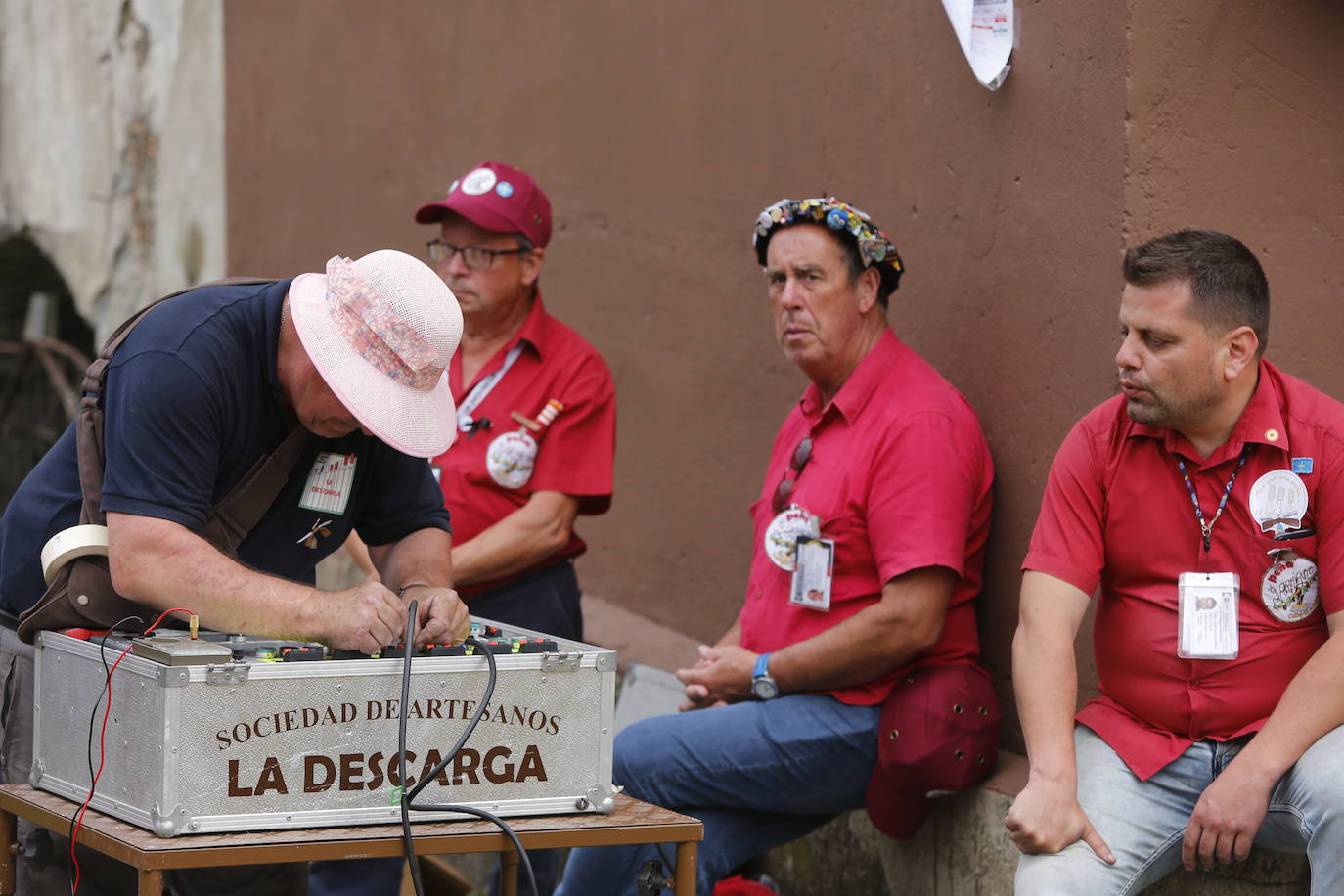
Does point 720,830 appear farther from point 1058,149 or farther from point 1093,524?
point 1058,149

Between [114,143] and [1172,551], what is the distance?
28.4 feet

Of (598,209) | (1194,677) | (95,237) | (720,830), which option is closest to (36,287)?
(95,237)

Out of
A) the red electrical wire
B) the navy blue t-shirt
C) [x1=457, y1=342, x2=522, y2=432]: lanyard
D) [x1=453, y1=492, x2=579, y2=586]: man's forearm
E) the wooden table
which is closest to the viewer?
the wooden table

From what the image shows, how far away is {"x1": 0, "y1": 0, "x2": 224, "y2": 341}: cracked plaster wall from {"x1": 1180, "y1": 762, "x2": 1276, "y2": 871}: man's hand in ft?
23.5

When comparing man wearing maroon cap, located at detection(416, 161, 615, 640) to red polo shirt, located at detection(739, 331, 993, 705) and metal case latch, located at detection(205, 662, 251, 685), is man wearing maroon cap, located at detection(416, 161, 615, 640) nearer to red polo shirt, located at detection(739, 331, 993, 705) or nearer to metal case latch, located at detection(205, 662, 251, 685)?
red polo shirt, located at detection(739, 331, 993, 705)

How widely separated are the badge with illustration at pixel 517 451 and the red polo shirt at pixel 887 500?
69cm

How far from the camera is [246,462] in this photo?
10.1ft

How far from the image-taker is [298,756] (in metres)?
2.68

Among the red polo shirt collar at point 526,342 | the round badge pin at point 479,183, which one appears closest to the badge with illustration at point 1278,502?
the red polo shirt collar at point 526,342

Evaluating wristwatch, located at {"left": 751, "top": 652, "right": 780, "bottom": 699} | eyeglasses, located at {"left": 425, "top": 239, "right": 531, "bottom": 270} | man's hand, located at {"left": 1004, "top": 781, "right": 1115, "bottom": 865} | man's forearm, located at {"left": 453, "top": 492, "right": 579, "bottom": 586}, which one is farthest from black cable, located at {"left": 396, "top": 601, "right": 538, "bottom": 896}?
eyeglasses, located at {"left": 425, "top": 239, "right": 531, "bottom": 270}

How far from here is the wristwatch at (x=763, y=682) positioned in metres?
3.90

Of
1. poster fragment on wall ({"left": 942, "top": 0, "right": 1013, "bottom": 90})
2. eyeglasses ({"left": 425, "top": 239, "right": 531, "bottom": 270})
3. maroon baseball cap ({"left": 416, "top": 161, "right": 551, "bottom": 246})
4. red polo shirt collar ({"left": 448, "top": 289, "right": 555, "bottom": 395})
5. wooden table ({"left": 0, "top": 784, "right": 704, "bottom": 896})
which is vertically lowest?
wooden table ({"left": 0, "top": 784, "right": 704, "bottom": 896})

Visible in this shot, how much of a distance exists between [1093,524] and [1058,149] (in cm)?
95

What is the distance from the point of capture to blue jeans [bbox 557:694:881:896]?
3.81 m
